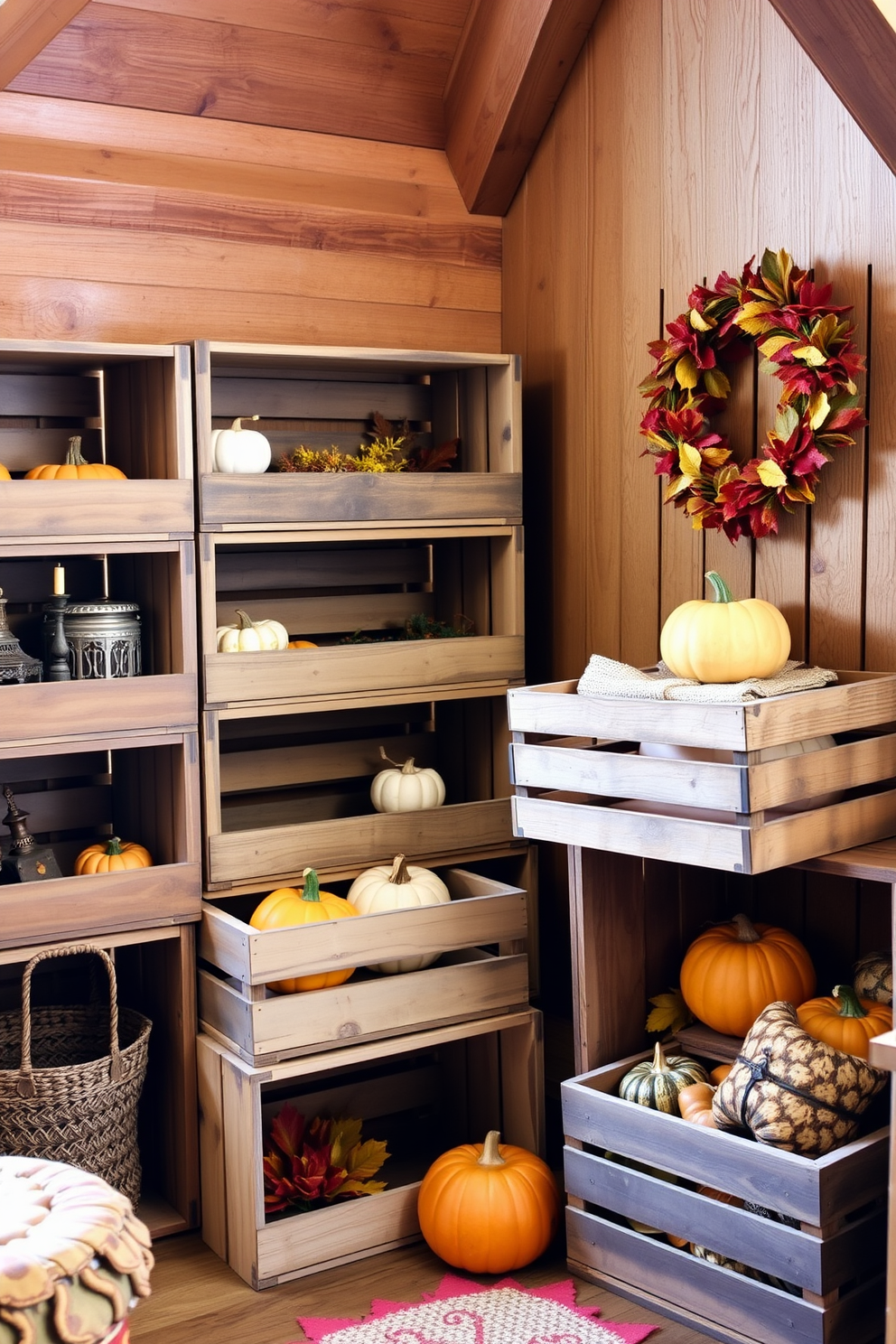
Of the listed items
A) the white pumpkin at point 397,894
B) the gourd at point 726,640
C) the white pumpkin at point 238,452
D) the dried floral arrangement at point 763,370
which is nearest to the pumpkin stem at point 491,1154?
the white pumpkin at point 397,894

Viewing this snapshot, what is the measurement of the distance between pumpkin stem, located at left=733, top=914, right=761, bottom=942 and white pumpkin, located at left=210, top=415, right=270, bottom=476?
1303 millimetres

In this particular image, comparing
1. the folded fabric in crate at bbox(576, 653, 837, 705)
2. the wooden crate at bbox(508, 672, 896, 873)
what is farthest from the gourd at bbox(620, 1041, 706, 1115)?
the folded fabric in crate at bbox(576, 653, 837, 705)

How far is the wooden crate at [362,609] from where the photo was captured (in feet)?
9.10

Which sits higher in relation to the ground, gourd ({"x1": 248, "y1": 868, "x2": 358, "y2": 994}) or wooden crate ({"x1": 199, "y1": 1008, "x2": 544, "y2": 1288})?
gourd ({"x1": 248, "y1": 868, "x2": 358, "y2": 994})

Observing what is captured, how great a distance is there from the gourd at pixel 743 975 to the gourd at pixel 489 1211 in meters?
0.45

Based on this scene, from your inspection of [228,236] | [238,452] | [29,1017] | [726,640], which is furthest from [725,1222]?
[228,236]

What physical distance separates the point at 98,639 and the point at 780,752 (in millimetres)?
1314

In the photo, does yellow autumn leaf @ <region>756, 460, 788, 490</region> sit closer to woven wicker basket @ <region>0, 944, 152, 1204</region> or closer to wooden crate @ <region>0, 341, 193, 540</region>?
wooden crate @ <region>0, 341, 193, 540</region>

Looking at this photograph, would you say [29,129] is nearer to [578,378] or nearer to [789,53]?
[578,378]

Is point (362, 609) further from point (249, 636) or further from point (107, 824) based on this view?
point (107, 824)

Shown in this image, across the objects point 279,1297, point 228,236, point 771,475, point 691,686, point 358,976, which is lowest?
point 279,1297

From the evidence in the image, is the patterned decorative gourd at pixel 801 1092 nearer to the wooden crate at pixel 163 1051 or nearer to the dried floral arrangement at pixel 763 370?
the dried floral arrangement at pixel 763 370

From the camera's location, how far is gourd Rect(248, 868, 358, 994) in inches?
103

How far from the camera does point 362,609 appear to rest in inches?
128
